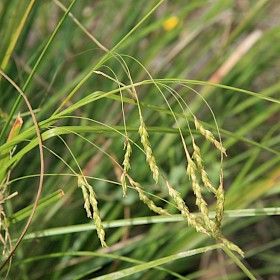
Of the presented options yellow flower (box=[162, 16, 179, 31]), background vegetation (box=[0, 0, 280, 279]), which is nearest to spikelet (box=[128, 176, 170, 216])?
background vegetation (box=[0, 0, 280, 279])

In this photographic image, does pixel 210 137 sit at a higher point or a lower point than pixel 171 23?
higher

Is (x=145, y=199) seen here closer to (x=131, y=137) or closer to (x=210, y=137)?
(x=210, y=137)

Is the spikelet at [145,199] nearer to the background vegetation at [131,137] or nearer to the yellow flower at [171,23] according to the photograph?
the background vegetation at [131,137]

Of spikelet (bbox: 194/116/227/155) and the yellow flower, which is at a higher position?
spikelet (bbox: 194/116/227/155)

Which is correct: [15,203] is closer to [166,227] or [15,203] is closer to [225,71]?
[166,227]

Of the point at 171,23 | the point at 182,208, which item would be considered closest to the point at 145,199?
the point at 182,208

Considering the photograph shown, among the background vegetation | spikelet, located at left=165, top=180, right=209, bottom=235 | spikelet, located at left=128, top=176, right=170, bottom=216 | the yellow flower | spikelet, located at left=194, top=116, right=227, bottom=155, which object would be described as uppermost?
spikelet, located at left=194, top=116, right=227, bottom=155

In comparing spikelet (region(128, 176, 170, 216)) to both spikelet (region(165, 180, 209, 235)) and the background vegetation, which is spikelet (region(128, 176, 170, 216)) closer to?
spikelet (region(165, 180, 209, 235))

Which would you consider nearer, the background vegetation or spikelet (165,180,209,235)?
spikelet (165,180,209,235)

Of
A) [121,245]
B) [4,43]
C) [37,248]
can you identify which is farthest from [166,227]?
[4,43]

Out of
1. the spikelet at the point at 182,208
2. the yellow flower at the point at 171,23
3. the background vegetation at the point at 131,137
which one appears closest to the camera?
the spikelet at the point at 182,208

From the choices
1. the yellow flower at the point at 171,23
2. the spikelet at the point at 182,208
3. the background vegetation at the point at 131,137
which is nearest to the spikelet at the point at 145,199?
the spikelet at the point at 182,208

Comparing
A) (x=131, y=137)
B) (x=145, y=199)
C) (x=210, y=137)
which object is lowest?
(x=131, y=137)
